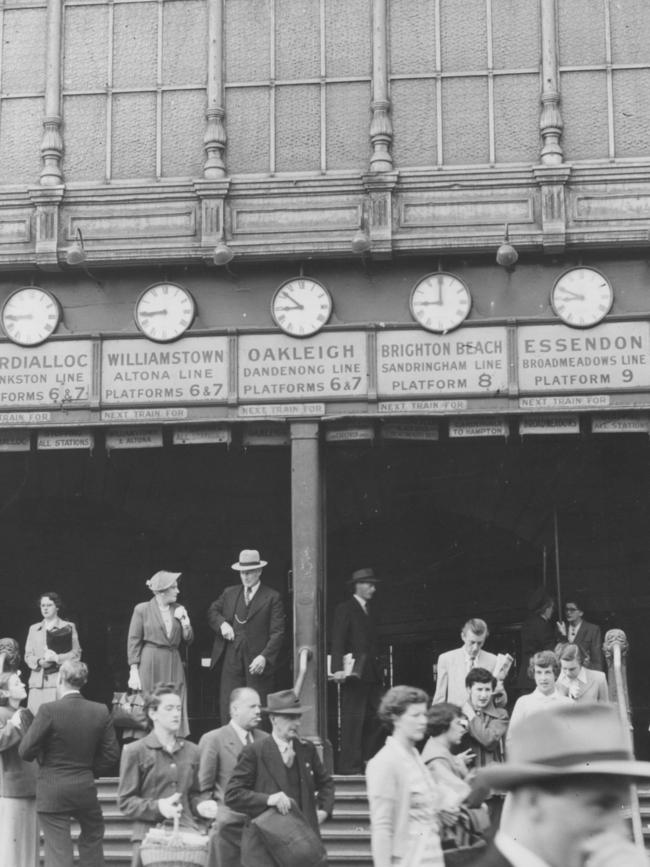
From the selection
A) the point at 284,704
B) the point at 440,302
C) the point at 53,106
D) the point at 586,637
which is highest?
the point at 53,106

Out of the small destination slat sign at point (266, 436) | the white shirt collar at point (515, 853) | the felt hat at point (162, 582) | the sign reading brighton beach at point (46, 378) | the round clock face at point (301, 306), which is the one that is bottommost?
the white shirt collar at point (515, 853)

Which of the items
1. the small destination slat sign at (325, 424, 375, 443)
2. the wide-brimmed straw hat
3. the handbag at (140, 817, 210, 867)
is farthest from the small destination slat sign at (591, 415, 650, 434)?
the wide-brimmed straw hat

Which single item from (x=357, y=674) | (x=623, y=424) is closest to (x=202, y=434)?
(x=357, y=674)

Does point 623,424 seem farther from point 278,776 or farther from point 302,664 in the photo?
point 278,776

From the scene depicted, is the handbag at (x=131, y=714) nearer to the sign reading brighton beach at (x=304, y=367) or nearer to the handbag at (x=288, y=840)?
the handbag at (x=288, y=840)

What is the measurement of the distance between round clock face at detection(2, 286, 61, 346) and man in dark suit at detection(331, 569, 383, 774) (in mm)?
4323

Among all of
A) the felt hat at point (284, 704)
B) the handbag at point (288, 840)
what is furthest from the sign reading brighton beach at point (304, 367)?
the handbag at point (288, 840)

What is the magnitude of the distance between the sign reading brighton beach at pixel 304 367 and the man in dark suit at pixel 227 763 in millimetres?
5711

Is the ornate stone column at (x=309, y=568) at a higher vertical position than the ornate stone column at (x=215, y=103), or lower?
lower

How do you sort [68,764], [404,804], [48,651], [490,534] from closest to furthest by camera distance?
[404,804]
[68,764]
[48,651]
[490,534]

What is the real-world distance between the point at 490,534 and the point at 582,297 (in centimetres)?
458

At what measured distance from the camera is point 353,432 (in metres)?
15.4

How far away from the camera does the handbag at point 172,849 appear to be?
8727 millimetres

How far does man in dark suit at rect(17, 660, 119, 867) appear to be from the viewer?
10.1 m
